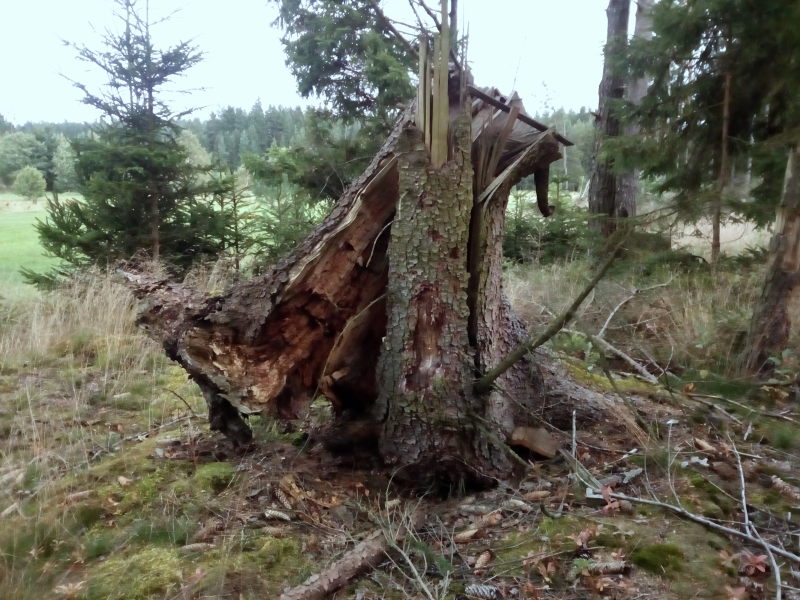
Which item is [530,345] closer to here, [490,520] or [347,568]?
[490,520]

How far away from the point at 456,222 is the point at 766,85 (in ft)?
13.5

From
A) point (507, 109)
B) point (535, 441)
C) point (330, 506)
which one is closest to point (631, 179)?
point (507, 109)

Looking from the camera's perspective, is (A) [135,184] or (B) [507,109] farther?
(A) [135,184]

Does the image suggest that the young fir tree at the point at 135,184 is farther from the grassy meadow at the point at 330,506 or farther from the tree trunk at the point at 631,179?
the tree trunk at the point at 631,179

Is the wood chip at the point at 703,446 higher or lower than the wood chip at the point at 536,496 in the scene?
higher

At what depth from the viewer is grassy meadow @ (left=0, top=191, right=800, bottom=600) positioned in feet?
6.84

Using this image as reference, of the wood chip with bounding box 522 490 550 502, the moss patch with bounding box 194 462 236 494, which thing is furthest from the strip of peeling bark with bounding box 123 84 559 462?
the wood chip with bounding box 522 490 550 502

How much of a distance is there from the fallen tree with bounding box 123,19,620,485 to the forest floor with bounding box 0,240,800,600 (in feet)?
0.97

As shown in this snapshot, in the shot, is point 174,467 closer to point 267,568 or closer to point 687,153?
point 267,568

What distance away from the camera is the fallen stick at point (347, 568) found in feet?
6.60

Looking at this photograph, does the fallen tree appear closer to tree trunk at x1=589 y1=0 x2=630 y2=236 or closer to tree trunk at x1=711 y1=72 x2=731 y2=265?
tree trunk at x1=711 y1=72 x2=731 y2=265

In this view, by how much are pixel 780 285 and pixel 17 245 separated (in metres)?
16.1

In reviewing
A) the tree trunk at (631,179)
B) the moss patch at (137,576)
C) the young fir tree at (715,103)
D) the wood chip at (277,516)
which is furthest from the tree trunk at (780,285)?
the tree trunk at (631,179)

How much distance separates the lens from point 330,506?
2.73m
